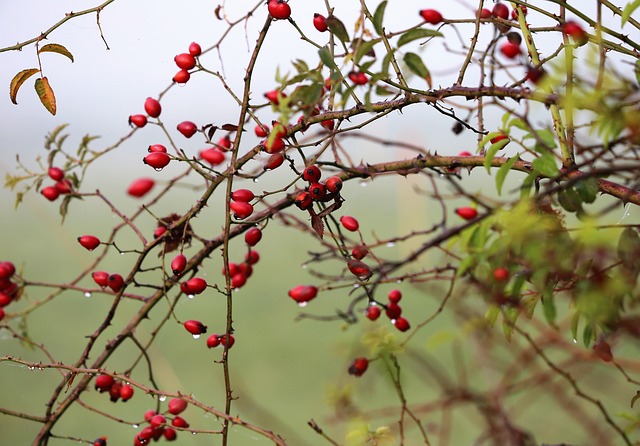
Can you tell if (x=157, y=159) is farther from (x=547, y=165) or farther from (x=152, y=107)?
(x=547, y=165)

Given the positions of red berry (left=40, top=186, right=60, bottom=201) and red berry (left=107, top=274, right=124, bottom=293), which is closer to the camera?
red berry (left=107, top=274, right=124, bottom=293)

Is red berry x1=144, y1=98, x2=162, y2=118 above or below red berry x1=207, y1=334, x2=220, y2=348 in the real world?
above

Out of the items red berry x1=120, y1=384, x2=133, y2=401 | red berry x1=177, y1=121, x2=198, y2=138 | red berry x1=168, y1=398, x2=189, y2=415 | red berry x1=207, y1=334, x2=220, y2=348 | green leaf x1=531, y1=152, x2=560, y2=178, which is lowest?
red berry x1=168, y1=398, x2=189, y2=415

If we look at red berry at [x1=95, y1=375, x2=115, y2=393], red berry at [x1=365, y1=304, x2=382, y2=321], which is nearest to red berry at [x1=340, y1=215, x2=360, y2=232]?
red berry at [x1=365, y1=304, x2=382, y2=321]

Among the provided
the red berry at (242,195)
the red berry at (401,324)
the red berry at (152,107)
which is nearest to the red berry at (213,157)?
the red berry at (242,195)

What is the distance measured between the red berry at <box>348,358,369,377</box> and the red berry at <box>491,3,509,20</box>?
1.25 feet

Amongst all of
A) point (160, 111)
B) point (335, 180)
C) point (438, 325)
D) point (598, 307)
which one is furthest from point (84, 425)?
point (598, 307)

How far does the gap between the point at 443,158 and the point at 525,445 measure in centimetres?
28

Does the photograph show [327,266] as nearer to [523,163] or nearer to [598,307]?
[523,163]

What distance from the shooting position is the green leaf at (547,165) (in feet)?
1.63

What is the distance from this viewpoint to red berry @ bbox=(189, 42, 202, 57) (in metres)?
0.70

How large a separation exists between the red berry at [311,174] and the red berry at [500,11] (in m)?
0.29

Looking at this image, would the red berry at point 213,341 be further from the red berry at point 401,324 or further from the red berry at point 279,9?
the red berry at point 279,9

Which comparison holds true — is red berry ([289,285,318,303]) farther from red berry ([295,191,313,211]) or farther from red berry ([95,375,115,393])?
red berry ([95,375,115,393])
